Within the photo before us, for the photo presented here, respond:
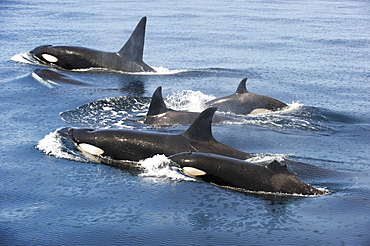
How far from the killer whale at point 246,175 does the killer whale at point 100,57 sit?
38.5 feet

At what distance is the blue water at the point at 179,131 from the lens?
24.3ft

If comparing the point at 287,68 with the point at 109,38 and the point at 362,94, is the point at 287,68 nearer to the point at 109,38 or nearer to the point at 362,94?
the point at 362,94

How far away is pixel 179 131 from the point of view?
12094mm

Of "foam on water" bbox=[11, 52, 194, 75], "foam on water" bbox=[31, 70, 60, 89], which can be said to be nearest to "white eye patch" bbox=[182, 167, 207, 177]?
"foam on water" bbox=[31, 70, 60, 89]

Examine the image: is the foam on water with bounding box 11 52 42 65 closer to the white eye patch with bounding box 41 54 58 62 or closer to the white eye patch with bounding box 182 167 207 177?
the white eye patch with bounding box 41 54 58 62

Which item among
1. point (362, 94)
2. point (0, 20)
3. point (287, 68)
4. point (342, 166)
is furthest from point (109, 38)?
point (342, 166)

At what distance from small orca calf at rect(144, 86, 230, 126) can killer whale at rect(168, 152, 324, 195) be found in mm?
3744

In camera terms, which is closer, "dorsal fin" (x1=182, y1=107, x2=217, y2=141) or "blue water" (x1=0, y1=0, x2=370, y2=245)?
"blue water" (x1=0, y1=0, x2=370, y2=245)

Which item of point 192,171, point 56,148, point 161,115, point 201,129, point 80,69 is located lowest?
point 80,69

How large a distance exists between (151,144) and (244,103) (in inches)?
225

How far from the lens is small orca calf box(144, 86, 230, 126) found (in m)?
12.8

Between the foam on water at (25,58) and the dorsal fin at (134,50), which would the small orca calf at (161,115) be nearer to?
the dorsal fin at (134,50)

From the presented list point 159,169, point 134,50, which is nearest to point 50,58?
point 134,50

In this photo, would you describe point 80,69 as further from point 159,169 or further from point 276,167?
point 276,167
